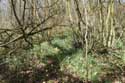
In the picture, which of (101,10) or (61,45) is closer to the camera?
(101,10)

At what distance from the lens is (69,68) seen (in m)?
8.12

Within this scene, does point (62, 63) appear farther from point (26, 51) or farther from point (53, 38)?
point (53, 38)

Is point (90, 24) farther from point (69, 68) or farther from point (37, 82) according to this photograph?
point (37, 82)

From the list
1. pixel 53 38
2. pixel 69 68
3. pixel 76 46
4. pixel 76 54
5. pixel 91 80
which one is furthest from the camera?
pixel 53 38

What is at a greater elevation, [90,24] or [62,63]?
[90,24]

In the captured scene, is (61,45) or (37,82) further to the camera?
(61,45)

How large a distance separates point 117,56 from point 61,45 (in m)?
2.15

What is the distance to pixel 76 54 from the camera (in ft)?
28.6

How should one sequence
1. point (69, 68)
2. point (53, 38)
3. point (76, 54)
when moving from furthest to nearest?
point (53, 38)
point (76, 54)
point (69, 68)

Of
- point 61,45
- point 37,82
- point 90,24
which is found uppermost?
point 90,24

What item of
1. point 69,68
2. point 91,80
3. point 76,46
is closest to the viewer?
point 91,80

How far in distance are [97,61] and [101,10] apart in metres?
1.63

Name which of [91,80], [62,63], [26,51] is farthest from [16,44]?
[91,80]

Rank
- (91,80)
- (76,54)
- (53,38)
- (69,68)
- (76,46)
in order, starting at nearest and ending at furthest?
(91,80), (69,68), (76,54), (76,46), (53,38)
